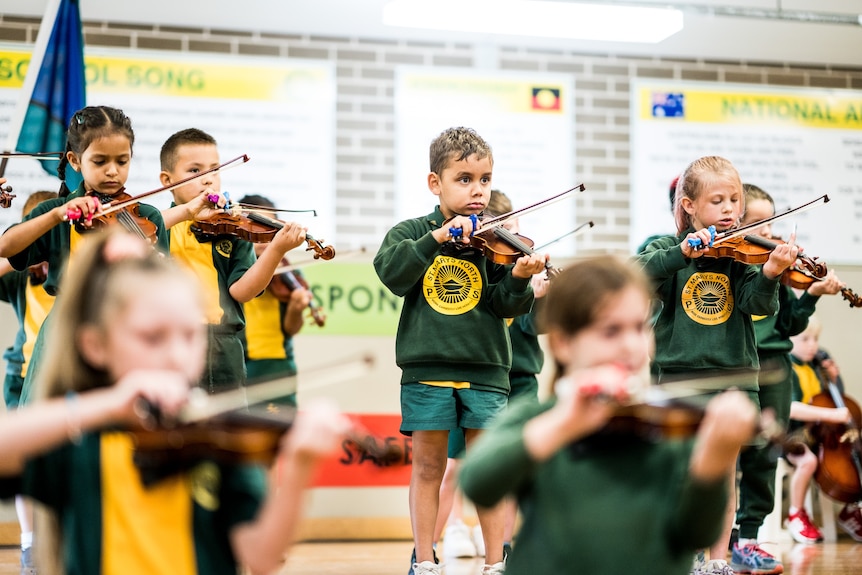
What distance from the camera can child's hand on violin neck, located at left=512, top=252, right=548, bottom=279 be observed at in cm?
312

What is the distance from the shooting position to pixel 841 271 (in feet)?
20.1

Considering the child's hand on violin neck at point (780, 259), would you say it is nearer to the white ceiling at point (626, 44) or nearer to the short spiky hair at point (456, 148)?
the short spiky hair at point (456, 148)

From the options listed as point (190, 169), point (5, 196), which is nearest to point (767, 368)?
point (190, 169)

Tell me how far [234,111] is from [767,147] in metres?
3.29

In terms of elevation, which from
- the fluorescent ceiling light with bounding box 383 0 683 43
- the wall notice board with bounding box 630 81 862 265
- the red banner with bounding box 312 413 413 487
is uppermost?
the fluorescent ceiling light with bounding box 383 0 683 43

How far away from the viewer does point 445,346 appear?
10.4 ft

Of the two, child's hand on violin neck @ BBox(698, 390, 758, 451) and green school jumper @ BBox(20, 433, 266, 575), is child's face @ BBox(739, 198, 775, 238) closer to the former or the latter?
child's hand on violin neck @ BBox(698, 390, 758, 451)

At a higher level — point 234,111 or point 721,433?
point 234,111

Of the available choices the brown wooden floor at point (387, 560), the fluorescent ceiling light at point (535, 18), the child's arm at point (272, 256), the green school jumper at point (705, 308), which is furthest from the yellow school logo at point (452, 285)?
the fluorescent ceiling light at point (535, 18)

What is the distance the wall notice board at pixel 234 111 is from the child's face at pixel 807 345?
8.71 feet

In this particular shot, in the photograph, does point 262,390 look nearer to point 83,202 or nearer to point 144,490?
point 144,490

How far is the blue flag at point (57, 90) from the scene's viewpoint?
4.72 meters

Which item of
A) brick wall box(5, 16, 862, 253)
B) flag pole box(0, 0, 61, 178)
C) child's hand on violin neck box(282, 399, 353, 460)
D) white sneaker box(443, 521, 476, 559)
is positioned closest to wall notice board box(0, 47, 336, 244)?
brick wall box(5, 16, 862, 253)

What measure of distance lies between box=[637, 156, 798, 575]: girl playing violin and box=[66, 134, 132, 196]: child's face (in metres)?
1.67
